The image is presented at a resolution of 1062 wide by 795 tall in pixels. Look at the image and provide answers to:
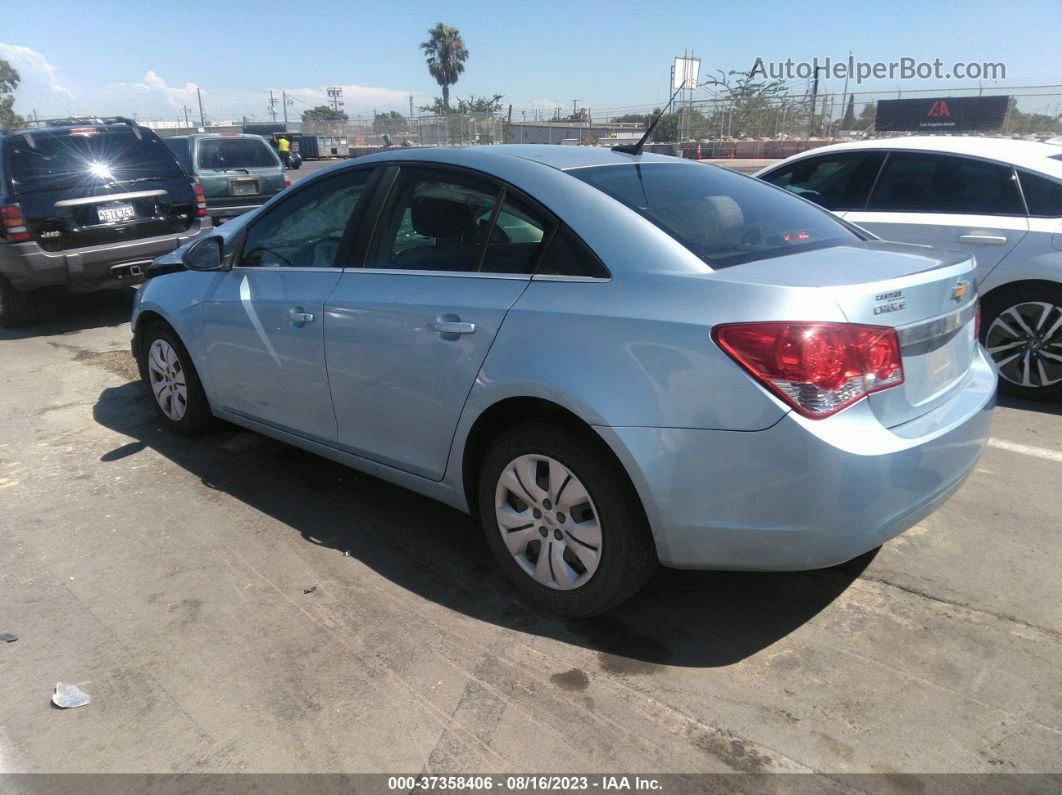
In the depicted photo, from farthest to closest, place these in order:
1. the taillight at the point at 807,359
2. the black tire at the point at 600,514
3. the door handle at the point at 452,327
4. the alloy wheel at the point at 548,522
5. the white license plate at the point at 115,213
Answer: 1. the white license plate at the point at 115,213
2. the door handle at the point at 452,327
3. the alloy wheel at the point at 548,522
4. the black tire at the point at 600,514
5. the taillight at the point at 807,359

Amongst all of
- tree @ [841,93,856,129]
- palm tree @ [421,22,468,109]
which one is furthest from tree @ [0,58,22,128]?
tree @ [841,93,856,129]

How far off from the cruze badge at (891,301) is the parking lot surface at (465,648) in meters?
1.19

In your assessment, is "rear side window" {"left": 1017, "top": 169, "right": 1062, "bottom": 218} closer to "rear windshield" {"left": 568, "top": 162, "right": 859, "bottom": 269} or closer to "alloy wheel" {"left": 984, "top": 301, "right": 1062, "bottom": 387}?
"alloy wheel" {"left": 984, "top": 301, "right": 1062, "bottom": 387}

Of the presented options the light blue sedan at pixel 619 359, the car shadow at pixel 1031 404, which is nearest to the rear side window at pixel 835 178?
the car shadow at pixel 1031 404

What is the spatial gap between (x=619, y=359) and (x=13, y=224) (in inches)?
276

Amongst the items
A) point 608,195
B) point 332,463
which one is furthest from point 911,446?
point 332,463

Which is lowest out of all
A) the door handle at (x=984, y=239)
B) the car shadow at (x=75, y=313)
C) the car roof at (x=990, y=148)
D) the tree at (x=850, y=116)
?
the car shadow at (x=75, y=313)

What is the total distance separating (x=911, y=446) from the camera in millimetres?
2406

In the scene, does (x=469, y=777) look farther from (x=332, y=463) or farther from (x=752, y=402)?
(x=332, y=463)

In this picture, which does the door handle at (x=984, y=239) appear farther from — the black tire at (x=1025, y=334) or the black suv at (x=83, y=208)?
the black suv at (x=83, y=208)

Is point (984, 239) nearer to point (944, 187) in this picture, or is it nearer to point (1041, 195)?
point (1041, 195)

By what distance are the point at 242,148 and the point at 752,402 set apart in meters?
12.7

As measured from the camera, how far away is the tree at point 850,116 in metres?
26.2

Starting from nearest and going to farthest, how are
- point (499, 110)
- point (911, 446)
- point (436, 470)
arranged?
point (911, 446), point (436, 470), point (499, 110)
